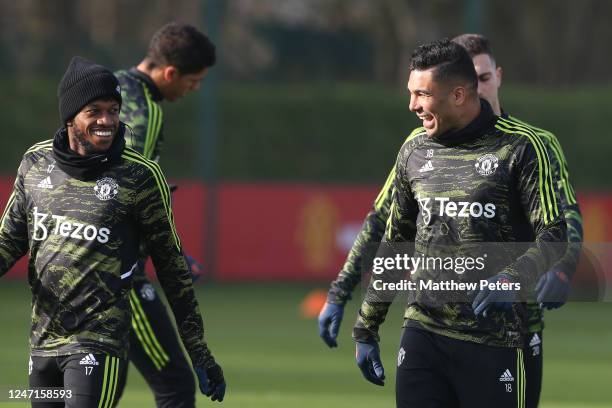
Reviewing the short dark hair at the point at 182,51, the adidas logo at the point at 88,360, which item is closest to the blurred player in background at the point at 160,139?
the short dark hair at the point at 182,51

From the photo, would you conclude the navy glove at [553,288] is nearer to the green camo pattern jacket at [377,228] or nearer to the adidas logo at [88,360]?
the green camo pattern jacket at [377,228]

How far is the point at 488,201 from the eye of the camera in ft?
17.8

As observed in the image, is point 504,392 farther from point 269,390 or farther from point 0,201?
point 0,201

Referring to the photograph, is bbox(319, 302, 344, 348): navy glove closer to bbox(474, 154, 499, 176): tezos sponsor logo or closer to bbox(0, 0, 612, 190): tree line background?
bbox(474, 154, 499, 176): tezos sponsor logo

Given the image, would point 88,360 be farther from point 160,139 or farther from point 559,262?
point 160,139

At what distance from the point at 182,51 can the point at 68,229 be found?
2.06 m

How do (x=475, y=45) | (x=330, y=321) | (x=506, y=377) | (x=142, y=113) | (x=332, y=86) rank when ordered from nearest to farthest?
(x=506, y=377), (x=330, y=321), (x=475, y=45), (x=142, y=113), (x=332, y=86)

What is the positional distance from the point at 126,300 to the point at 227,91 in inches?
546

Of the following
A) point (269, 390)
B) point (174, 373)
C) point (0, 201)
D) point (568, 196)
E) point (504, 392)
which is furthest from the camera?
point (0, 201)

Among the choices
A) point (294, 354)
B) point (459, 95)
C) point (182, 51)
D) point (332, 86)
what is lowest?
point (294, 354)

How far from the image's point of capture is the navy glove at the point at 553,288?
5.25 meters

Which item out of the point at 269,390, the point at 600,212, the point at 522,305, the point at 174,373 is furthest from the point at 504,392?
the point at 600,212

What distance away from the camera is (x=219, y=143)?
63.9 feet

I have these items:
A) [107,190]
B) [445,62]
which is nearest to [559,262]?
[445,62]
